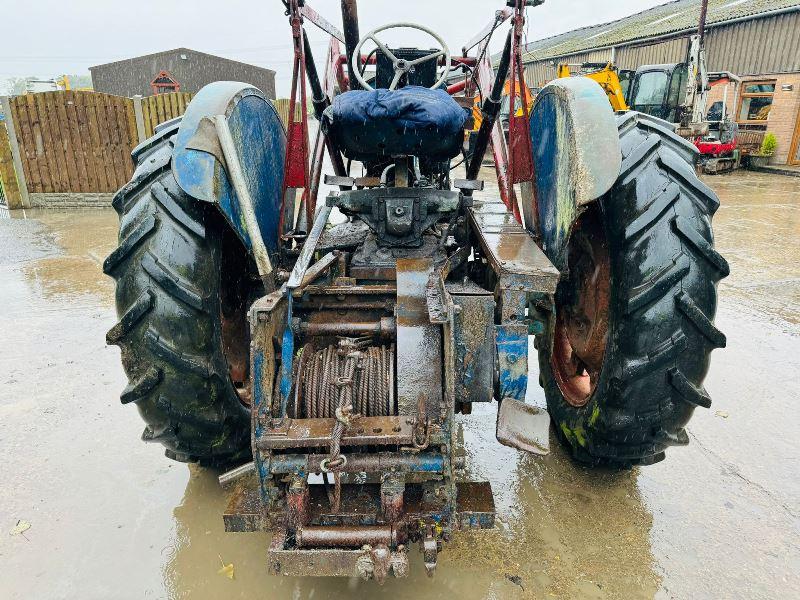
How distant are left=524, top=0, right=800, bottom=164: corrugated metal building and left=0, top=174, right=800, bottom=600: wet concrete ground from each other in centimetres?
1196

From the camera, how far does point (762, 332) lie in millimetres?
4395

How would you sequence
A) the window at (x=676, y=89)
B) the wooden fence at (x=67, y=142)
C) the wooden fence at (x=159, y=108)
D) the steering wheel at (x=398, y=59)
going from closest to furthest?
the steering wheel at (x=398, y=59) → the wooden fence at (x=67, y=142) → the wooden fence at (x=159, y=108) → the window at (x=676, y=89)

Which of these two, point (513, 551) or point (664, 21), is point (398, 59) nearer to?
point (513, 551)

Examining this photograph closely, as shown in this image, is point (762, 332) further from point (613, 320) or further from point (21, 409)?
point (21, 409)

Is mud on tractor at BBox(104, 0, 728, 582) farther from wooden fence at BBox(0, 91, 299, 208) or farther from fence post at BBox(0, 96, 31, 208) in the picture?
fence post at BBox(0, 96, 31, 208)

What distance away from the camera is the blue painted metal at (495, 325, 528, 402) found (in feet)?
6.62

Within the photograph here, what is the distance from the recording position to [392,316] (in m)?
2.26

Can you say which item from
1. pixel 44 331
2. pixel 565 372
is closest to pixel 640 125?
pixel 565 372

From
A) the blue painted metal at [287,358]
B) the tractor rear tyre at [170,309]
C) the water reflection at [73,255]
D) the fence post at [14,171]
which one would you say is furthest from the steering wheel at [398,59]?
the fence post at [14,171]

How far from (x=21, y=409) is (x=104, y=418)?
22.2 inches

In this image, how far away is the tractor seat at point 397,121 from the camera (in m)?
2.11

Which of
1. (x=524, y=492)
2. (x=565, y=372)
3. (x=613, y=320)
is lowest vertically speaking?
(x=524, y=492)

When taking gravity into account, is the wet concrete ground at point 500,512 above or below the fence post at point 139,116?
below

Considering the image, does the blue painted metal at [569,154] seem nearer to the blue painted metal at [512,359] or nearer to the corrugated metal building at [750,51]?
the blue painted metal at [512,359]
